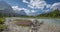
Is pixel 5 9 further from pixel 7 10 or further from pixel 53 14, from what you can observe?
pixel 53 14

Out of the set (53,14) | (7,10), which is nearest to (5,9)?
(7,10)

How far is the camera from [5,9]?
66.0 inches

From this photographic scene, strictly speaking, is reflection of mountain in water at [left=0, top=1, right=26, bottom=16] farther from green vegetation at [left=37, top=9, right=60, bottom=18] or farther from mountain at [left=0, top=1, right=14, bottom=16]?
green vegetation at [left=37, top=9, right=60, bottom=18]

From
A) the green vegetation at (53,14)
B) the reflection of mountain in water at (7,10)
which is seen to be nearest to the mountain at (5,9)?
the reflection of mountain in water at (7,10)

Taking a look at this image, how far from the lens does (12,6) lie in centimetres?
166

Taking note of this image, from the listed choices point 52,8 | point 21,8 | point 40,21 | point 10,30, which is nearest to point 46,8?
point 52,8

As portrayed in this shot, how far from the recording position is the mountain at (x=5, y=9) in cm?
166

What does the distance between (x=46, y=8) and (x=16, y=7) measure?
0.39 meters

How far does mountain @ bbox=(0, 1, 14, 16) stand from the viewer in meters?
1.66

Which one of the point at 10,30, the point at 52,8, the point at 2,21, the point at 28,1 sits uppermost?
the point at 28,1

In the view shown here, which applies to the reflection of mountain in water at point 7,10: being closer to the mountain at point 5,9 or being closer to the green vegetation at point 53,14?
the mountain at point 5,9

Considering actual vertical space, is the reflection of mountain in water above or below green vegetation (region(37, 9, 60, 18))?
above

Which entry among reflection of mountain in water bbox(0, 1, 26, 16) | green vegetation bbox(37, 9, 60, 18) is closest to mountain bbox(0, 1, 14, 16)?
reflection of mountain in water bbox(0, 1, 26, 16)

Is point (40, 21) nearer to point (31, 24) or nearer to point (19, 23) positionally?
point (31, 24)
